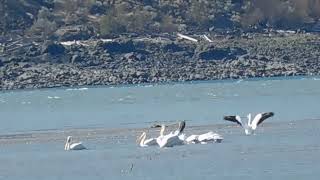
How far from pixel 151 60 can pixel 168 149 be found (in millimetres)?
56259

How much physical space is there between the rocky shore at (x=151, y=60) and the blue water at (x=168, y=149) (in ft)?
48.0

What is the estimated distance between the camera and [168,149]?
99.3 ft

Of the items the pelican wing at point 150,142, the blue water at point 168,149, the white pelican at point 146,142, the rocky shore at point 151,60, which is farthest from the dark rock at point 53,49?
the pelican wing at point 150,142

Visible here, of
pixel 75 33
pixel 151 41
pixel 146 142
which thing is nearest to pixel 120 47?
pixel 151 41

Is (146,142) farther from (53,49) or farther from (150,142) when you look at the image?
(53,49)

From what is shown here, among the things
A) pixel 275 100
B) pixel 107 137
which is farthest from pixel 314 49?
pixel 107 137

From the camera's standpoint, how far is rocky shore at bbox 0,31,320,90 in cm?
8225

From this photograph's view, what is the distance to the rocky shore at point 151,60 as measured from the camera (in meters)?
82.2

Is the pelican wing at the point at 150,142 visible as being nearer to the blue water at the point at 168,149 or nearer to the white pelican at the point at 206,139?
the blue water at the point at 168,149

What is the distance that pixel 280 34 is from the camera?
9738cm

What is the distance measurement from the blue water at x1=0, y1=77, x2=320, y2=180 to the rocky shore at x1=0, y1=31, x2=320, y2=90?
48.0ft

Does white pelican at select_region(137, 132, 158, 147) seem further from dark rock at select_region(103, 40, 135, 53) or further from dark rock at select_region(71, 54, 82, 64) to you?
dark rock at select_region(103, 40, 135, 53)

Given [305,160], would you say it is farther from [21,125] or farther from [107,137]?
[21,125]

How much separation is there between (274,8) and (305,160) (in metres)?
82.6
